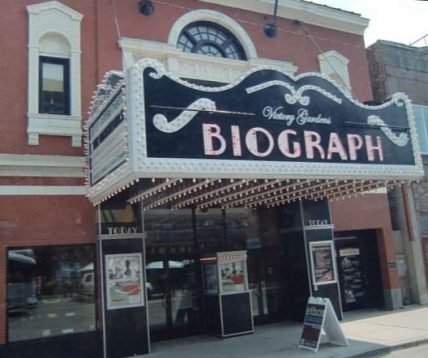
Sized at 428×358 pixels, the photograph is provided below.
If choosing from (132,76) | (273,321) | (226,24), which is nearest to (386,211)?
(273,321)

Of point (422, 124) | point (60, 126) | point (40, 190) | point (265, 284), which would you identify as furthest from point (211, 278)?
point (422, 124)

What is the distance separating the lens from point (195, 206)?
13852mm

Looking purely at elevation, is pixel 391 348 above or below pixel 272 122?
below

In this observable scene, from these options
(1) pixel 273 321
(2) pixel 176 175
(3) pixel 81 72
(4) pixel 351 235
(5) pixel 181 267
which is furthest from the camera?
(4) pixel 351 235

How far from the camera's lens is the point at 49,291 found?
11.0 m

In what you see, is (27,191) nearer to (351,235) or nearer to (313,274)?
(313,274)

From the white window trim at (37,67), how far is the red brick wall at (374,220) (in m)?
8.42

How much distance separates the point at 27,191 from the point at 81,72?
3220 mm

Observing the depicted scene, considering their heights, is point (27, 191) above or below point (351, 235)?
above

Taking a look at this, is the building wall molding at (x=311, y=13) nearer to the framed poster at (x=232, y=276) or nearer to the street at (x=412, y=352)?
the framed poster at (x=232, y=276)

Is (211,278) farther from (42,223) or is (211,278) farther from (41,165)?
(41,165)

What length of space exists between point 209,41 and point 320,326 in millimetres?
8607

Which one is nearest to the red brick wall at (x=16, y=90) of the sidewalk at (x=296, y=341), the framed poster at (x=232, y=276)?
the framed poster at (x=232, y=276)

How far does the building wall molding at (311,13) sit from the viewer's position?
1518cm
